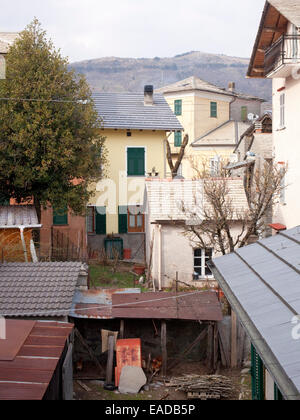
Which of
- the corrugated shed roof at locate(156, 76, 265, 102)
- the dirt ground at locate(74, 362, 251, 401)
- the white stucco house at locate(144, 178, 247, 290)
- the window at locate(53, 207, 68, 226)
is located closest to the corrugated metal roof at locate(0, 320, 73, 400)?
the dirt ground at locate(74, 362, 251, 401)

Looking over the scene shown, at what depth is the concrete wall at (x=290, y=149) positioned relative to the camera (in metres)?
21.0

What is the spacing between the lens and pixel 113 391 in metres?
12.6

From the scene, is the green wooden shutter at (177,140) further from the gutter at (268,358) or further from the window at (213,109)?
the gutter at (268,358)

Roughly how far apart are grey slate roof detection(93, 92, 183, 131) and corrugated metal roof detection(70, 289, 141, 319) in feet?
47.6

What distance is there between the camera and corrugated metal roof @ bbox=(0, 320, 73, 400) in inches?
280

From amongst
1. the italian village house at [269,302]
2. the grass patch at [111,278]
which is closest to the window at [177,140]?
the grass patch at [111,278]

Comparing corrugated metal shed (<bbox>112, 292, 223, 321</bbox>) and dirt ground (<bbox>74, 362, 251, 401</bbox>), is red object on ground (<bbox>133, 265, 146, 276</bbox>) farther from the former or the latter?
dirt ground (<bbox>74, 362, 251, 401</bbox>)

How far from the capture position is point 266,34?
22.7 m

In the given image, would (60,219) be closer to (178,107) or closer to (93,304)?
(93,304)

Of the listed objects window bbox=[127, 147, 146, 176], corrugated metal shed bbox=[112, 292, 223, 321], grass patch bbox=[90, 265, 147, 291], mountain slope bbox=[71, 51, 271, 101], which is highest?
mountain slope bbox=[71, 51, 271, 101]

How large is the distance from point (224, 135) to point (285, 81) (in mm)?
23754

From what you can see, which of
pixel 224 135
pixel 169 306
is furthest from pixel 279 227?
pixel 224 135
